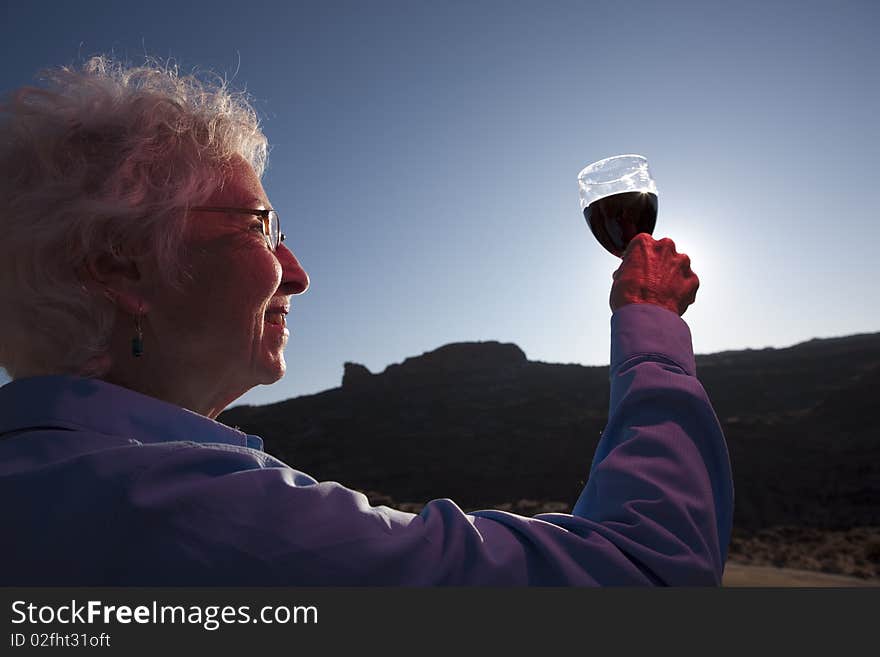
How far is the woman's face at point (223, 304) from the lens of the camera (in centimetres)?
112

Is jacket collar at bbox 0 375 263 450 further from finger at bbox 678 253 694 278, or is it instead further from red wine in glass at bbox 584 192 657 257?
red wine in glass at bbox 584 192 657 257

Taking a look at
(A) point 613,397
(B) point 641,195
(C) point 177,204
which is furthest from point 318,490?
(B) point 641,195

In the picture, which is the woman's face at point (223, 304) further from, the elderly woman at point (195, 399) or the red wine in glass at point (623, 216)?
the red wine in glass at point (623, 216)

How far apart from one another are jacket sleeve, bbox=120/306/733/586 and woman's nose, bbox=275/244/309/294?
603 mm

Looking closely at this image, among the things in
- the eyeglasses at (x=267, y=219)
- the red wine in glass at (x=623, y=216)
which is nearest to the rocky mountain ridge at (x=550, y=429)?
the red wine in glass at (x=623, y=216)

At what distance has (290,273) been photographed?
4.59 ft

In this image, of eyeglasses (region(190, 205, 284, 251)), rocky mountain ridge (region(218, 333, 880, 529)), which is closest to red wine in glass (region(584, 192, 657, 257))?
eyeglasses (region(190, 205, 284, 251))

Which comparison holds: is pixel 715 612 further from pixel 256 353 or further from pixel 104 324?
pixel 104 324

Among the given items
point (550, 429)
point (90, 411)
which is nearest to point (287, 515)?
point (90, 411)

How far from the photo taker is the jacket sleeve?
73 cm

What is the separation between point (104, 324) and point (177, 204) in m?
0.25

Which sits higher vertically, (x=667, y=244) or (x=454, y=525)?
(x=667, y=244)

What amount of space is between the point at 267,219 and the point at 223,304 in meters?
0.23

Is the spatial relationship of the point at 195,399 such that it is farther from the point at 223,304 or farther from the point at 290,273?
the point at 290,273
